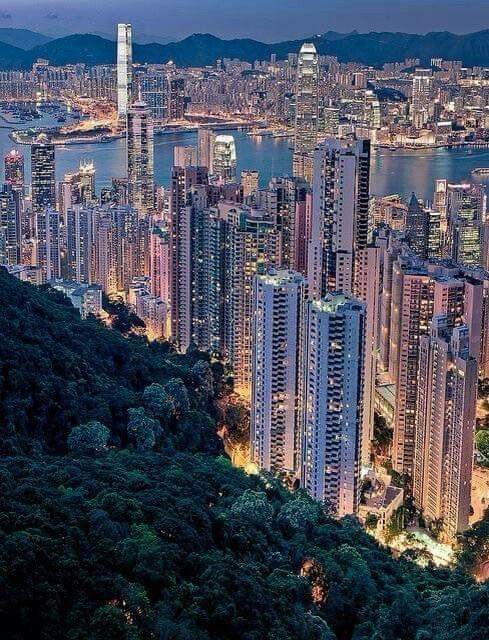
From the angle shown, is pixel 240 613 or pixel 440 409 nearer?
pixel 240 613

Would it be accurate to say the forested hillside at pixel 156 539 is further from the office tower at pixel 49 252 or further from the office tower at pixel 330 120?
the office tower at pixel 330 120

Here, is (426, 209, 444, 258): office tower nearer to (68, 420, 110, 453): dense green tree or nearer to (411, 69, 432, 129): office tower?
(68, 420, 110, 453): dense green tree

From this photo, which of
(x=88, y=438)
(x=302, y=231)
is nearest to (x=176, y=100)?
(x=302, y=231)

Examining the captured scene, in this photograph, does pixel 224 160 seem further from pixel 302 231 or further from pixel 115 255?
pixel 302 231

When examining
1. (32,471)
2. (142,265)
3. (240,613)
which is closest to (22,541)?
(240,613)

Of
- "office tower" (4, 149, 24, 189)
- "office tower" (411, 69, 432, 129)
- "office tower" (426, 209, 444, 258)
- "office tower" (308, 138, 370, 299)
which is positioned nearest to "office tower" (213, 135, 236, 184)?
"office tower" (4, 149, 24, 189)

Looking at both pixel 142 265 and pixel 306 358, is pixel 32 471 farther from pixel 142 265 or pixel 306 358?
pixel 142 265
